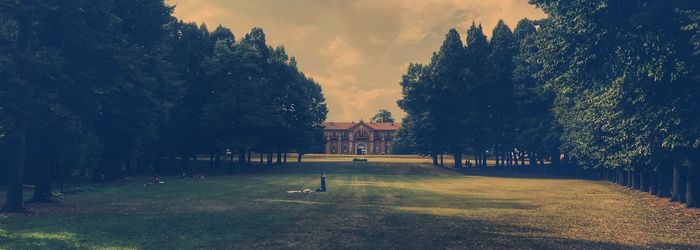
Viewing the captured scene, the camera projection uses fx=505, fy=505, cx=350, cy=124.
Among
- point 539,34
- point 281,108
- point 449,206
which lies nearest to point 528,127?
point 281,108

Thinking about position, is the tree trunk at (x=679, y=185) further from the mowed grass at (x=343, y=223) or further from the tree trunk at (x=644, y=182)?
the tree trunk at (x=644, y=182)

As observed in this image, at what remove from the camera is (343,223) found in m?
21.2

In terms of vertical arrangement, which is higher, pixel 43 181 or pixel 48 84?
pixel 48 84

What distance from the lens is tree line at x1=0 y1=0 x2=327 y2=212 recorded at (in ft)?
78.9

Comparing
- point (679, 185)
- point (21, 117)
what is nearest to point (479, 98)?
point (679, 185)

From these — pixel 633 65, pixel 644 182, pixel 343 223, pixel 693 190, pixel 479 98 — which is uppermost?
pixel 479 98

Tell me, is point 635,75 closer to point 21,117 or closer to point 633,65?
point 633,65

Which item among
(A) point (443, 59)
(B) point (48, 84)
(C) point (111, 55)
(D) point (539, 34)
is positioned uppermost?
(A) point (443, 59)

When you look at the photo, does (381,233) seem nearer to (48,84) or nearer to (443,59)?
(48,84)

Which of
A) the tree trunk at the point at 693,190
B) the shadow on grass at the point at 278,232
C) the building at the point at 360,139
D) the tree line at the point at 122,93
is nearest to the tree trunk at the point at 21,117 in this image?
the tree line at the point at 122,93

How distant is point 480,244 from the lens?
16.7 meters

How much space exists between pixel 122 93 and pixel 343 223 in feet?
81.3

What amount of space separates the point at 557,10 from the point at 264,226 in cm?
1995

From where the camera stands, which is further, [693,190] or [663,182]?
[663,182]
